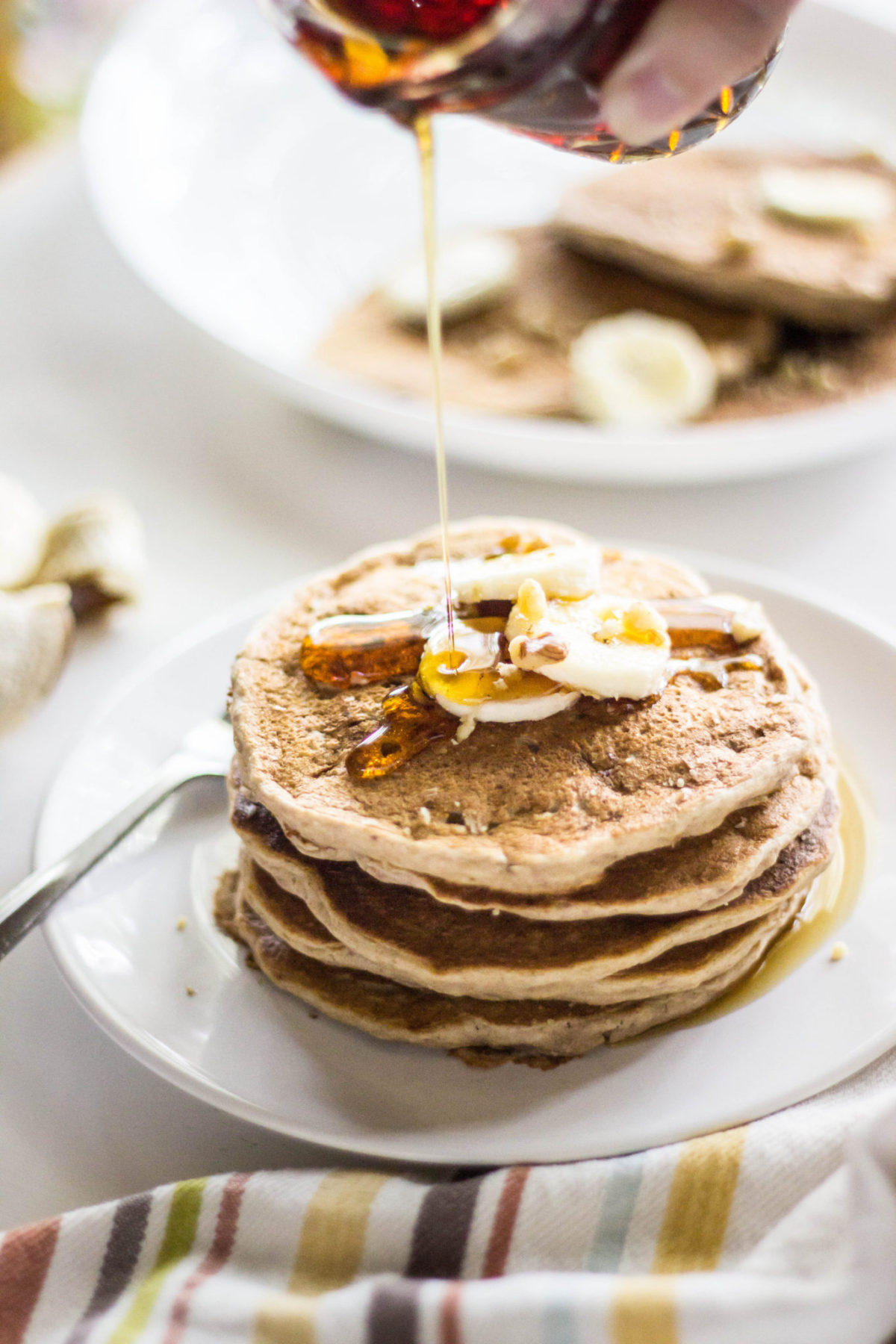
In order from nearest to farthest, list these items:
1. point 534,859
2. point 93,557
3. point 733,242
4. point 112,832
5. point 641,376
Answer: point 534,859 → point 112,832 → point 93,557 → point 641,376 → point 733,242

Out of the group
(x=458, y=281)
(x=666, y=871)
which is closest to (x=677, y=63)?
(x=666, y=871)

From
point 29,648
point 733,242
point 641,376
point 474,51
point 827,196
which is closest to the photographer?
point 474,51

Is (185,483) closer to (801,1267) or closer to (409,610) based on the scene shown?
(409,610)

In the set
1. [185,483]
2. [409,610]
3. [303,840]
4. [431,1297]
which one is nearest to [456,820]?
[303,840]

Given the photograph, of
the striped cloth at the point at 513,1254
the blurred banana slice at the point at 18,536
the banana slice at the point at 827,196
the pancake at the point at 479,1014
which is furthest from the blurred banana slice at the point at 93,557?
the banana slice at the point at 827,196

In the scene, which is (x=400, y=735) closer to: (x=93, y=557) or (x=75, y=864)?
(x=75, y=864)

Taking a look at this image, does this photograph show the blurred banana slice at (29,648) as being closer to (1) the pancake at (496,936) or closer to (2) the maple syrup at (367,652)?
(2) the maple syrup at (367,652)

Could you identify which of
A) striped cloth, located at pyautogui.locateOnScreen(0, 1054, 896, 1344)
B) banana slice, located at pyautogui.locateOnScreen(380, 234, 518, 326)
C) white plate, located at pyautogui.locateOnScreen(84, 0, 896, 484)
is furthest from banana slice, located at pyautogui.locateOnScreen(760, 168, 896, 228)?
striped cloth, located at pyautogui.locateOnScreen(0, 1054, 896, 1344)
